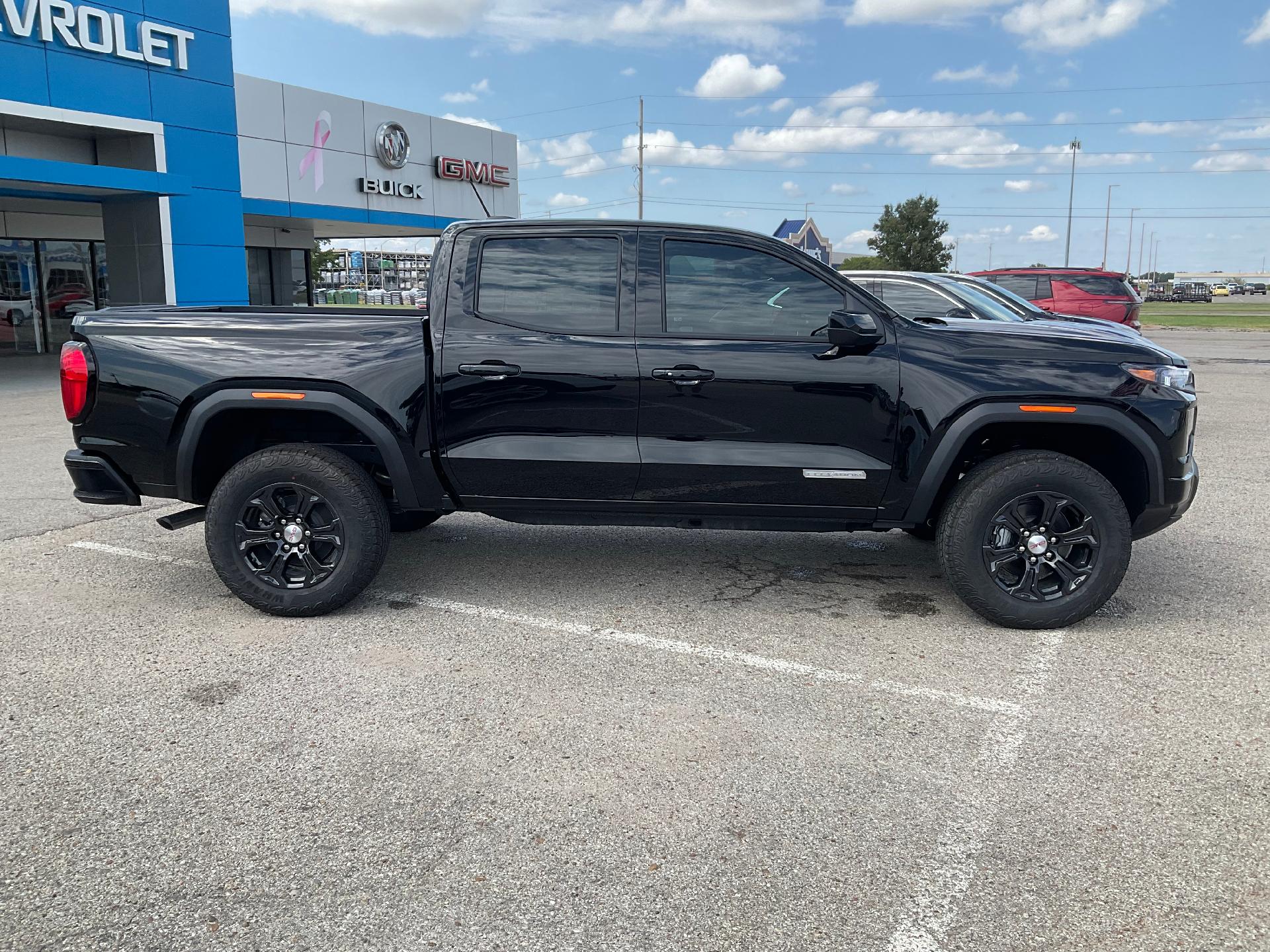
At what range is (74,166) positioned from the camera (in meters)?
15.9

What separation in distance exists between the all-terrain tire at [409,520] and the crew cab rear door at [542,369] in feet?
5.13

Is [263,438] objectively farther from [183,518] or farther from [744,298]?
[744,298]

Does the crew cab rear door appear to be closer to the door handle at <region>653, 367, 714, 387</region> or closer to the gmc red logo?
the door handle at <region>653, 367, 714, 387</region>

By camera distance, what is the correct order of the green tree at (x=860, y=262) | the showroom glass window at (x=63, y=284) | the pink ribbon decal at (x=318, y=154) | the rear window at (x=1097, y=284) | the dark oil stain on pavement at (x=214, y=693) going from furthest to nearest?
the green tree at (x=860, y=262) < the pink ribbon decal at (x=318, y=154) < the showroom glass window at (x=63, y=284) < the rear window at (x=1097, y=284) < the dark oil stain on pavement at (x=214, y=693)

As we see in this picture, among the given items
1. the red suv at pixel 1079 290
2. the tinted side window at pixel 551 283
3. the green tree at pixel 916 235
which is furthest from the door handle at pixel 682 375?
the green tree at pixel 916 235

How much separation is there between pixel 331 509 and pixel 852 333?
8.46 ft

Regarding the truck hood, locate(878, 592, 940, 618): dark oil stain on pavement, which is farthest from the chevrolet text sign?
locate(878, 592, 940, 618): dark oil stain on pavement

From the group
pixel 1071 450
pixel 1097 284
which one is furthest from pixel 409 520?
pixel 1097 284

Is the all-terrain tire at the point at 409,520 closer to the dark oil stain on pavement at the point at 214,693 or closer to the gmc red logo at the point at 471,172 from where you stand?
the dark oil stain on pavement at the point at 214,693

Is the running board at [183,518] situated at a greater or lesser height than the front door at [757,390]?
lesser

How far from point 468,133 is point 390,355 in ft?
92.2

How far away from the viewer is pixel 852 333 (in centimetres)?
447

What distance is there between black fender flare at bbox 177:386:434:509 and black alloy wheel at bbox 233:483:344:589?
1.19 ft

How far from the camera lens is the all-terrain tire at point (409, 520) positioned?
6312 millimetres
